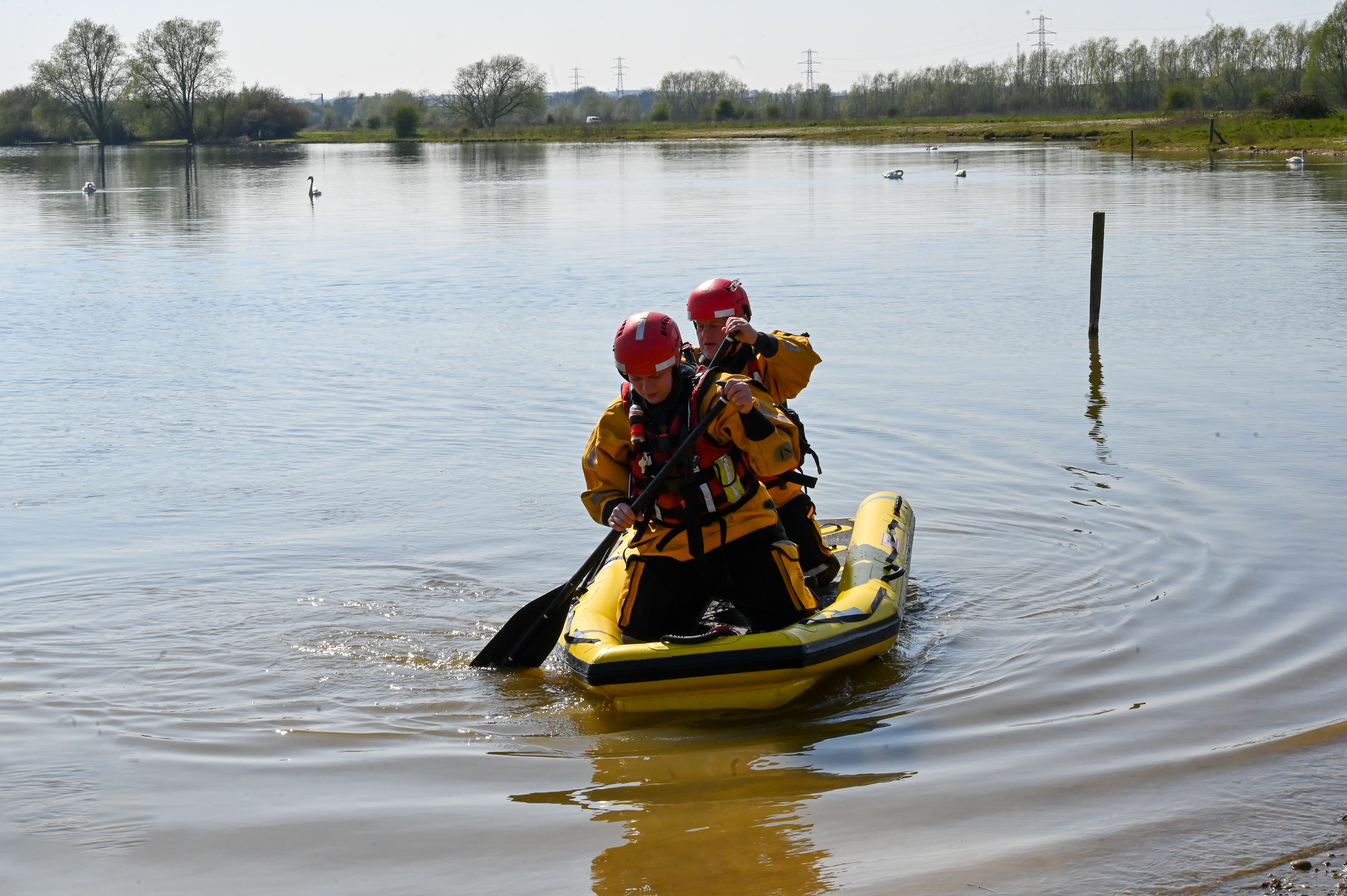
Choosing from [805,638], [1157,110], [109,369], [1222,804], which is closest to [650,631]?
[805,638]

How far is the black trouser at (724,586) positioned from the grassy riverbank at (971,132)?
4691 cm

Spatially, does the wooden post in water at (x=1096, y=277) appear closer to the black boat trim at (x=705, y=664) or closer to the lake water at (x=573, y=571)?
the lake water at (x=573, y=571)

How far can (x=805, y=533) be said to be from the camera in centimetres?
591

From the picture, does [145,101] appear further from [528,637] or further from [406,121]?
[528,637]

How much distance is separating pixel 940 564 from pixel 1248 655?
1879mm

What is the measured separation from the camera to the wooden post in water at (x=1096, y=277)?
13625 mm

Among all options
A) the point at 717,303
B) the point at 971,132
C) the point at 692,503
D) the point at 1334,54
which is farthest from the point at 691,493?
the point at 971,132

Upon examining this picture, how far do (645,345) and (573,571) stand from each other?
2649 millimetres

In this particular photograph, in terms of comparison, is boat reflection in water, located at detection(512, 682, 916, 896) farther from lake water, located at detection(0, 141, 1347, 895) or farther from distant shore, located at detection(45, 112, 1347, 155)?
distant shore, located at detection(45, 112, 1347, 155)

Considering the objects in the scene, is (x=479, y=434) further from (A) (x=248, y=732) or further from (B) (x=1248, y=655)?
(B) (x=1248, y=655)

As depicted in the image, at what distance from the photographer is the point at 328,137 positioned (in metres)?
102

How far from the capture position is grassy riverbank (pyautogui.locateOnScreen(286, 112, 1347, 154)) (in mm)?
51656

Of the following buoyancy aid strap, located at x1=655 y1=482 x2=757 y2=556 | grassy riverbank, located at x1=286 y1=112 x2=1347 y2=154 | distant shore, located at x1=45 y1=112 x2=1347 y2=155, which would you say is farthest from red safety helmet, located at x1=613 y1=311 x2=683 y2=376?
grassy riverbank, located at x1=286 y1=112 x2=1347 y2=154

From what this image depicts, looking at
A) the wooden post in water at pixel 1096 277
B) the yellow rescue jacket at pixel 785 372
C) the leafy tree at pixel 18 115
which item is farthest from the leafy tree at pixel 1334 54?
the leafy tree at pixel 18 115
